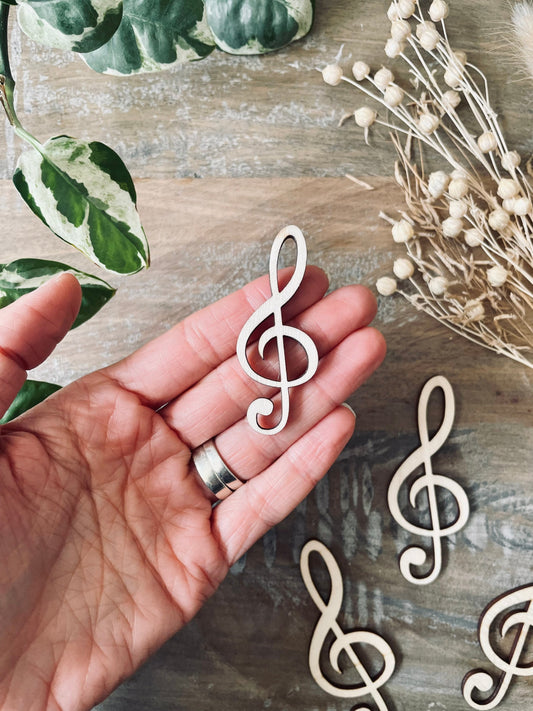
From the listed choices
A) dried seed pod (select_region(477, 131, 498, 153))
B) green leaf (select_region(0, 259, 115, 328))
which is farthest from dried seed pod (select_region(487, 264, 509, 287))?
green leaf (select_region(0, 259, 115, 328))

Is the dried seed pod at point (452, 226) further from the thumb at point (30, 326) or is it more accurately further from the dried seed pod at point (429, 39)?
the thumb at point (30, 326)

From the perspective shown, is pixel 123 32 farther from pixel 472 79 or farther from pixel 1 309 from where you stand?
pixel 472 79

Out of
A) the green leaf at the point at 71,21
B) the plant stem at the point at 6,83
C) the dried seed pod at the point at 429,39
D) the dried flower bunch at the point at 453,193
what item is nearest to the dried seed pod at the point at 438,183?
the dried flower bunch at the point at 453,193

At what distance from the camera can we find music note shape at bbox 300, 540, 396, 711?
45.8 inches

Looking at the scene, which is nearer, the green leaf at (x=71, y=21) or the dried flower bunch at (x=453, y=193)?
the green leaf at (x=71, y=21)

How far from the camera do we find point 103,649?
938 millimetres

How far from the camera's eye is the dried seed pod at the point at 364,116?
117cm

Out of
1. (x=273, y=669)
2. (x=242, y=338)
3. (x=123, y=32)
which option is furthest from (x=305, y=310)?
(x=273, y=669)

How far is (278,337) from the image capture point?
0.99 metres

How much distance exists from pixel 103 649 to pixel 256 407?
0.43m

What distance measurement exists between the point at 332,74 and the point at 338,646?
42.5 inches

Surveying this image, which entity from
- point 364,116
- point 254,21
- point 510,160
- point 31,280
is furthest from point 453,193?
point 31,280

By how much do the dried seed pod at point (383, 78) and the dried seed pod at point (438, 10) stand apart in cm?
12

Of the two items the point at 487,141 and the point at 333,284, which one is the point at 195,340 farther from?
the point at 487,141
